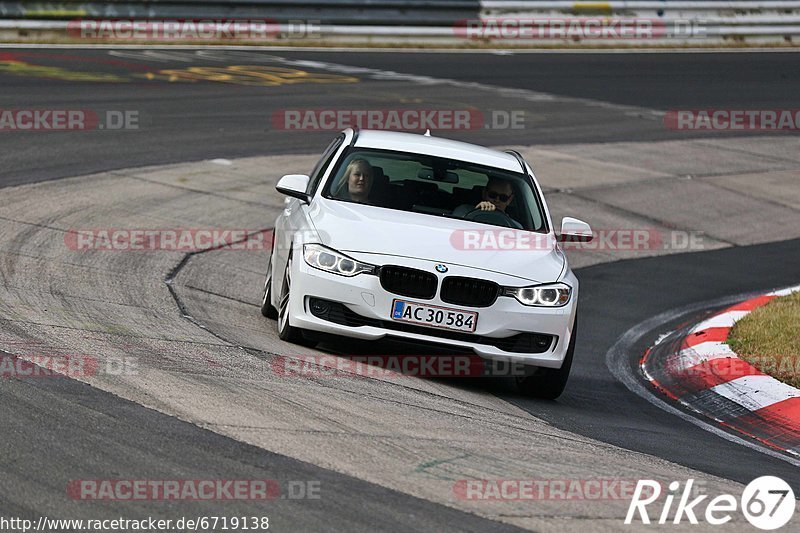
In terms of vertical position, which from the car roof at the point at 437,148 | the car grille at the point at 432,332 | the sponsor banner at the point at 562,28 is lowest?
the car grille at the point at 432,332

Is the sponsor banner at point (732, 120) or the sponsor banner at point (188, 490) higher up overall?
the sponsor banner at point (188, 490)

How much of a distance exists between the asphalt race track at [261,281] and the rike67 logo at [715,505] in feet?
0.53

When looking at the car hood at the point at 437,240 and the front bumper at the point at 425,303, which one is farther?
the car hood at the point at 437,240

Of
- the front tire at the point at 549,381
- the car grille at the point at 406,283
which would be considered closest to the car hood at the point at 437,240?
the car grille at the point at 406,283

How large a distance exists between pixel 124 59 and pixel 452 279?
1700 cm

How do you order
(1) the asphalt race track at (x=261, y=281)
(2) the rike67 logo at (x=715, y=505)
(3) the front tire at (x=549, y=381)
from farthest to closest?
(3) the front tire at (x=549, y=381)
(2) the rike67 logo at (x=715, y=505)
(1) the asphalt race track at (x=261, y=281)

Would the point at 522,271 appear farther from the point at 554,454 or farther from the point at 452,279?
the point at 554,454

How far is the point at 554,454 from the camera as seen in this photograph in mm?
6352

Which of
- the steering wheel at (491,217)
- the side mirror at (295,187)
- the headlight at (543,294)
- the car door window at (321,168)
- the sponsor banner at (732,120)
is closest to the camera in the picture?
the headlight at (543,294)

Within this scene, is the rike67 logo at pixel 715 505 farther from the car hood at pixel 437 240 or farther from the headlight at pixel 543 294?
the car hood at pixel 437 240

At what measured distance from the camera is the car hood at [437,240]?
7.95 meters

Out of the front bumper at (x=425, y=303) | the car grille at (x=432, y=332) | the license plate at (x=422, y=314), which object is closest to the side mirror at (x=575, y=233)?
the front bumper at (x=425, y=303)

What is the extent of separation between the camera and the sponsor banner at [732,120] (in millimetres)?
22984

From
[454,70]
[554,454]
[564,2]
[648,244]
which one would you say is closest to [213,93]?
[454,70]
